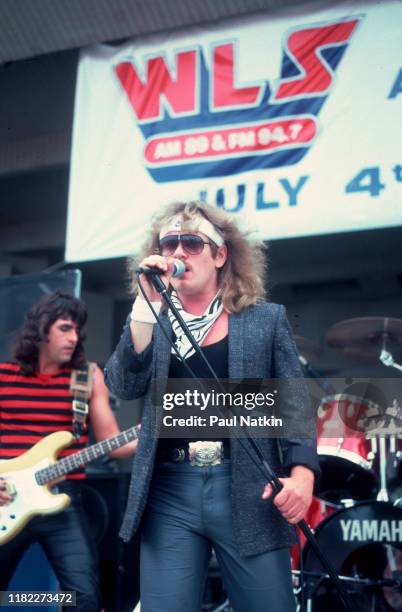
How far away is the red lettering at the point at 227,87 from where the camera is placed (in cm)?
407

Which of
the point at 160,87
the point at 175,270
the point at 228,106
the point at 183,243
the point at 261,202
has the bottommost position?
the point at 175,270

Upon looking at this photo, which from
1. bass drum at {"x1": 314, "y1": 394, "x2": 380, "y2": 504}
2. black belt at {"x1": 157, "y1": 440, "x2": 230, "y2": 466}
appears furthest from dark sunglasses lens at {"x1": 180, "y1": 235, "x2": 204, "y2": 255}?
bass drum at {"x1": 314, "y1": 394, "x2": 380, "y2": 504}

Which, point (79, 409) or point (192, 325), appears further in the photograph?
point (79, 409)

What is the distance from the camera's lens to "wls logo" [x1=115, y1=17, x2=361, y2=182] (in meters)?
3.91

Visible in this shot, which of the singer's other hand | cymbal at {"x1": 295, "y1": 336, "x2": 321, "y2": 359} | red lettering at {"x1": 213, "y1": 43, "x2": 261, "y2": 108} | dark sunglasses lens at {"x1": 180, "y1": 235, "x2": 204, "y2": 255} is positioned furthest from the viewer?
red lettering at {"x1": 213, "y1": 43, "x2": 261, "y2": 108}

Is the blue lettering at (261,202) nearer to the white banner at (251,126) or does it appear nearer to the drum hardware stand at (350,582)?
the white banner at (251,126)

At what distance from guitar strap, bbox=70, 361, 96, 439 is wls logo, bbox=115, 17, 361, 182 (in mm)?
1305

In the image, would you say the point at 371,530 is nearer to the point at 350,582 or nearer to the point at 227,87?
the point at 350,582

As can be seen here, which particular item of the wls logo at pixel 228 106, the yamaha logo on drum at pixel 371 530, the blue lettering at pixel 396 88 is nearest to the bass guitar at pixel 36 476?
the yamaha logo on drum at pixel 371 530

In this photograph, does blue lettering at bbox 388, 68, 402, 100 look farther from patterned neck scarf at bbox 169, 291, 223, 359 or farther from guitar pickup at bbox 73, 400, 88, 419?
guitar pickup at bbox 73, 400, 88, 419

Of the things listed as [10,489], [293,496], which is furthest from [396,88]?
[10,489]

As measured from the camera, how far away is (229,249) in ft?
7.64

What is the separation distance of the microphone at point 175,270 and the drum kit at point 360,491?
134 centimetres

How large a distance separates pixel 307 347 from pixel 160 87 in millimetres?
1863
